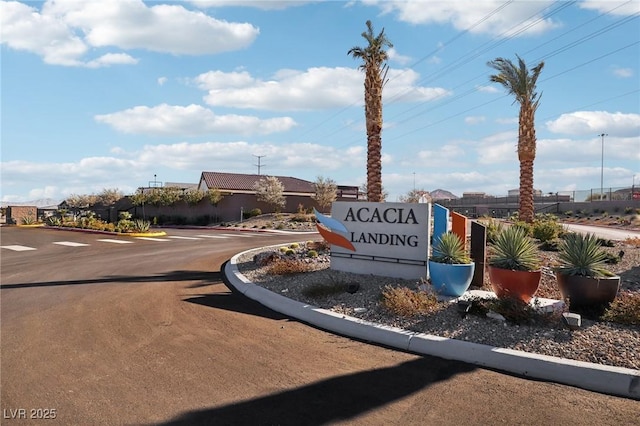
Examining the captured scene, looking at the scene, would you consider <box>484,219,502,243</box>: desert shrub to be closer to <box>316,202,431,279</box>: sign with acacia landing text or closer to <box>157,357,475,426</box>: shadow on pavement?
<box>316,202,431,279</box>: sign with acacia landing text

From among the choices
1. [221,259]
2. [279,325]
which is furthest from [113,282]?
[279,325]

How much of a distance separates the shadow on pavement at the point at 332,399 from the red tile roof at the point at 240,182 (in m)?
53.3

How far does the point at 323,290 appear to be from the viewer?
933cm

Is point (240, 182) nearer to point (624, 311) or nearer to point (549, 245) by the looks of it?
point (549, 245)

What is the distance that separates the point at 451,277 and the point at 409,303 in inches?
54.9

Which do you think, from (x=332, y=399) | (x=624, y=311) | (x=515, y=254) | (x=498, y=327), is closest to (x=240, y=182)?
(x=515, y=254)

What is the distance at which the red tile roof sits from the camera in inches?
2376

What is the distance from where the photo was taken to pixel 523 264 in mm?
8188

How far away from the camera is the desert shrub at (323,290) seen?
9.22 meters

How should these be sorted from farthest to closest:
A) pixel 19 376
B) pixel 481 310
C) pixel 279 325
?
pixel 279 325, pixel 481 310, pixel 19 376

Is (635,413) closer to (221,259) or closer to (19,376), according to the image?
(19,376)

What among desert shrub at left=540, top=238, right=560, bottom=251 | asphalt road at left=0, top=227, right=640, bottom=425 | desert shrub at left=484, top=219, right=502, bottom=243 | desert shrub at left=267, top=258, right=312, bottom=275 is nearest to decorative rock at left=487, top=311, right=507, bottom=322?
asphalt road at left=0, top=227, right=640, bottom=425

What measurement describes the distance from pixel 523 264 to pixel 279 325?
177 inches

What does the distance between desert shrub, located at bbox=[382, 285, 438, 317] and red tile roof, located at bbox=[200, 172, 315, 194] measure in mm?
50874
